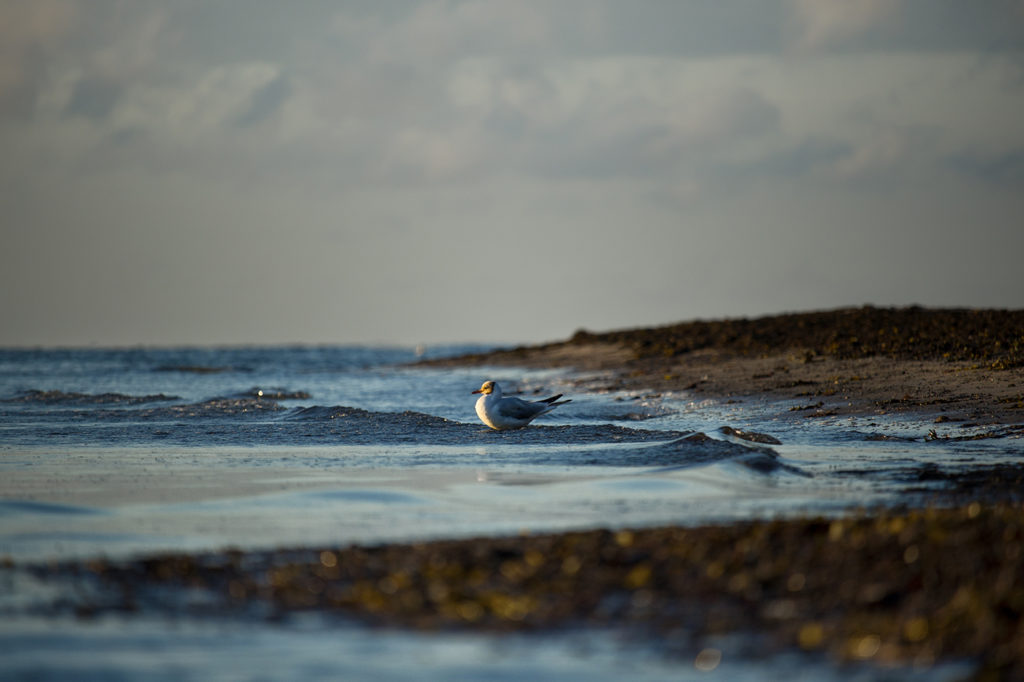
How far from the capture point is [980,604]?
17.4 ft

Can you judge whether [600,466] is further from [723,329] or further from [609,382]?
[723,329]

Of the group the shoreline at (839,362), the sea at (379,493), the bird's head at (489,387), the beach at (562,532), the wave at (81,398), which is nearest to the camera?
the sea at (379,493)

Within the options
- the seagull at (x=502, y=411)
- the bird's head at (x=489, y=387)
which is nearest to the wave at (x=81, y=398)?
the bird's head at (x=489, y=387)

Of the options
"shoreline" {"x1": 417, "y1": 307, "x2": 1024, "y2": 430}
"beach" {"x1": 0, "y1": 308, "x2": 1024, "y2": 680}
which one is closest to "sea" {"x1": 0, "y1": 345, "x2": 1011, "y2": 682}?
"beach" {"x1": 0, "y1": 308, "x2": 1024, "y2": 680}

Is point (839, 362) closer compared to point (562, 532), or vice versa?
point (562, 532)

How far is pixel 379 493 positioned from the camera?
9984 mm

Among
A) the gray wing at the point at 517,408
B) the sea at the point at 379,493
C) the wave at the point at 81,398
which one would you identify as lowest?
the sea at the point at 379,493

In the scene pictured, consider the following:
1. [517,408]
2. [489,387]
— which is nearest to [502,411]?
[517,408]

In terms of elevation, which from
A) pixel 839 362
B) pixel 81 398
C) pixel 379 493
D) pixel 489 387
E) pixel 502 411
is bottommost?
pixel 379 493

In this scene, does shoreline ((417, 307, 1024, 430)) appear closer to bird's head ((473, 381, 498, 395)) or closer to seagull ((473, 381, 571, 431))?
seagull ((473, 381, 571, 431))

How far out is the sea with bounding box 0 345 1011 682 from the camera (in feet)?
16.3

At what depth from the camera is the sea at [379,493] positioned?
4953 mm

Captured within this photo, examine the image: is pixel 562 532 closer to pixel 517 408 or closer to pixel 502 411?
pixel 502 411

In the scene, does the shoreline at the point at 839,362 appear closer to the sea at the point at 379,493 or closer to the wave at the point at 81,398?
the sea at the point at 379,493
